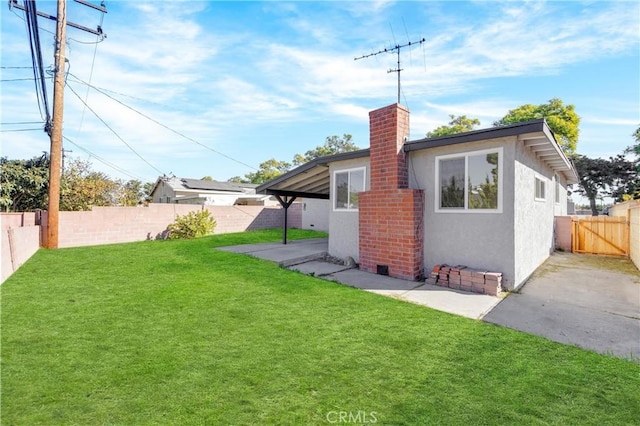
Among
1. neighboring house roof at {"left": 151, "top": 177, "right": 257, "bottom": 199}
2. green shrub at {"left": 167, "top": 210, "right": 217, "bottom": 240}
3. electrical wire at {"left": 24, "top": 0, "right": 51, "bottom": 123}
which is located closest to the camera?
electrical wire at {"left": 24, "top": 0, "right": 51, "bottom": 123}

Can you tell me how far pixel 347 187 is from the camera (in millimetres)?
8680

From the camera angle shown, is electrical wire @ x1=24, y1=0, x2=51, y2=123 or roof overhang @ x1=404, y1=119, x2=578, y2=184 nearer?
roof overhang @ x1=404, y1=119, x2=578, y2=184

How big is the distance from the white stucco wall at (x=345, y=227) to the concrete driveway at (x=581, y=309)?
12.9 feet

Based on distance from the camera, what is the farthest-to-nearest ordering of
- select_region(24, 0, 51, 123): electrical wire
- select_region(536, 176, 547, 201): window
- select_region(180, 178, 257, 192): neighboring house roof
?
select_region(180, 178, 257, 192): neighboring house roof < select_region(536, 176, 547, 201): window < select_region(24, 0, 51, 123): electrical wire

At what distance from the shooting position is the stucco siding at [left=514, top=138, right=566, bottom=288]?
6.02m

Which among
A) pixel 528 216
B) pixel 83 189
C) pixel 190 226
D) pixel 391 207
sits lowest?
pixel 190 226

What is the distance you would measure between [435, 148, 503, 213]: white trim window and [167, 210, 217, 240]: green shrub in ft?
35.8

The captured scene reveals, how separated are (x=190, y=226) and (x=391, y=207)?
10.0 meters

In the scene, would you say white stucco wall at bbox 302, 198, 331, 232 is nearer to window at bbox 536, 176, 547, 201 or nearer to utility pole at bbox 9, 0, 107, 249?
window at bbox 536, 176, 547, 201

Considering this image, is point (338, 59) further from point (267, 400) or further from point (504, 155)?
point (267, 400)

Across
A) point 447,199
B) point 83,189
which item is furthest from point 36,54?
point 447,199

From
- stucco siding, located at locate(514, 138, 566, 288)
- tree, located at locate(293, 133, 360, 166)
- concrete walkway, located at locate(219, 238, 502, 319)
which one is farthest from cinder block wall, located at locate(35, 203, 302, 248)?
tree, located at locate(293, 133, 360, 166)

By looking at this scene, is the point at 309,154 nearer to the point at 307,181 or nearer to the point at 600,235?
the point at 307,181

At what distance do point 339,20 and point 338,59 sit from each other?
6.18ft
